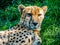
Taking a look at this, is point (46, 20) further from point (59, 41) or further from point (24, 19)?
point (24, 19)

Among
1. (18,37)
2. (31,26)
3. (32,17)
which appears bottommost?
(18,37)

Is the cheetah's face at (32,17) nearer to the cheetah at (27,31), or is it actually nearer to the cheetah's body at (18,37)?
the cheetah at (27,31)

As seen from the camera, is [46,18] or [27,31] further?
[46,18]

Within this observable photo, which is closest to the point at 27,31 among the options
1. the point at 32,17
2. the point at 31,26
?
the point at 31,26

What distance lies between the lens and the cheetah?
771cm

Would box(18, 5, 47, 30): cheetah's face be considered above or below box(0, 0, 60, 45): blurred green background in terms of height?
above

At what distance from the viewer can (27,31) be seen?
25.8 feet

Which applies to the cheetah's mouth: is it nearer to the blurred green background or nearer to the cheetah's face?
the cheetah's face

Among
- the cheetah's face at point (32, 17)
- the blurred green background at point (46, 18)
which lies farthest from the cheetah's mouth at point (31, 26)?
the blurred green background at point (46, 18)

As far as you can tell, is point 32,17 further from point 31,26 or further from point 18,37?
point 18,37

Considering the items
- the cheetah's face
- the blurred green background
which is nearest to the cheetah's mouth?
the cheetah's face

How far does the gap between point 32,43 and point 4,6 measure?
367 cm

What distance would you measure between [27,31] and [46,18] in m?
1.85

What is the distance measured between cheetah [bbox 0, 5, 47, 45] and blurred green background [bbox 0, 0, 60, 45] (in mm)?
1002
